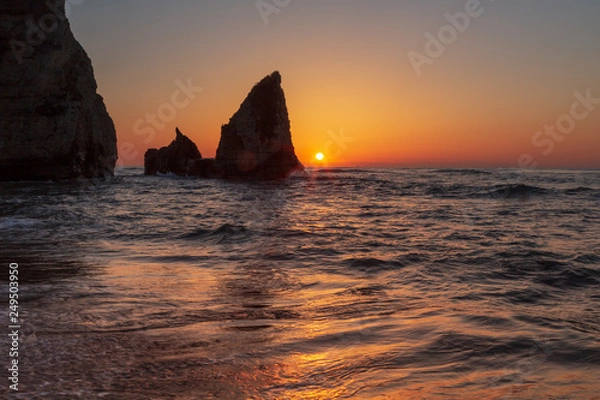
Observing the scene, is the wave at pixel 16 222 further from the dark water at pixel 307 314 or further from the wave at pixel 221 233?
the wave at pixel 221 233

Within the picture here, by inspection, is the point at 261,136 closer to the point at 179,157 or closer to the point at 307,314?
the point at 179,157

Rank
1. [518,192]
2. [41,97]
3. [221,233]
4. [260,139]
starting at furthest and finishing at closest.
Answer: [260,139] < [41,97] < [518,192] < [221,233]

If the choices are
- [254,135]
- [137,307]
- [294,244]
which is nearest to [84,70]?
[254,135]

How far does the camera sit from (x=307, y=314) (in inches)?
210

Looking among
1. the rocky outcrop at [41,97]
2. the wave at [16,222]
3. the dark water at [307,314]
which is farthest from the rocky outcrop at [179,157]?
the dark water at [307,314]

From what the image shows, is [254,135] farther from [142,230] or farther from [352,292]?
[352,292]

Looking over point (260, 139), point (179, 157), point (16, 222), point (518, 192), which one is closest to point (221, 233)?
point (16, 222)

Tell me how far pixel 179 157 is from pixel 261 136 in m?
16.8

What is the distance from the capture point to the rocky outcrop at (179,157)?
6384 centimetres

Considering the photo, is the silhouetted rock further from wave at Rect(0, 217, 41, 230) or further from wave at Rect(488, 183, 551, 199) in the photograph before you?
wave at Rect(0, 217, 41, 230)

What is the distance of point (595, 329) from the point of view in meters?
4.87

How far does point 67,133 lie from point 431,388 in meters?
41.5

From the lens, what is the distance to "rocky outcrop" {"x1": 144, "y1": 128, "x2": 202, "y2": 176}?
6384cm

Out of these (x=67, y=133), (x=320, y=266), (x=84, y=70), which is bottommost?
(x=320, y=266)
